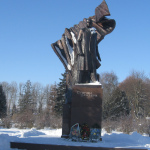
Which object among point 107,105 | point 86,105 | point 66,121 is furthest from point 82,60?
point 107,105

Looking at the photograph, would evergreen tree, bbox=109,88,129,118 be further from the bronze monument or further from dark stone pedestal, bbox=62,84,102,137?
dark stone pedestal, bbox=62,84,102,137

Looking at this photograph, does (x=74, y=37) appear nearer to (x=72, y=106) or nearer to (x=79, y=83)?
(x=79, y=83)

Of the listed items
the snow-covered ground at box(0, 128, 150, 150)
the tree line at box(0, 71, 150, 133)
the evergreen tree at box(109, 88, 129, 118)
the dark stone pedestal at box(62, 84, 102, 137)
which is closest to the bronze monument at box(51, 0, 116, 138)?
the dark stone pedestal at box(62, 84, 102, 137)

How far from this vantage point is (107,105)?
96.0 ft

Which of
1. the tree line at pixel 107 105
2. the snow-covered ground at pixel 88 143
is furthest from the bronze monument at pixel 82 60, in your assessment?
the tree line at pixel 107 105

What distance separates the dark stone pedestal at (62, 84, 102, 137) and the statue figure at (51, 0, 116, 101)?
613mm

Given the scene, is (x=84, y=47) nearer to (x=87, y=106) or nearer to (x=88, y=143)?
(x=87, y=106)

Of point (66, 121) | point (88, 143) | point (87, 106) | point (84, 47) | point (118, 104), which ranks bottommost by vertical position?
point (88, 143)

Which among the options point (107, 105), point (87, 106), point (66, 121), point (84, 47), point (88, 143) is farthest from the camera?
point (107, 105)

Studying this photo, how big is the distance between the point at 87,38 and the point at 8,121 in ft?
50.7

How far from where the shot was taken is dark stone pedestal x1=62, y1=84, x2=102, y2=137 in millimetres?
9047

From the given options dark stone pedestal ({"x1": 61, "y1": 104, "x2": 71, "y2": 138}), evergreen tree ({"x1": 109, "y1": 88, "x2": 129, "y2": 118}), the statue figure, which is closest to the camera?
dark stone pedestal ({"x1": 61, "y1": 104, "x2": 71, "y2": 138})

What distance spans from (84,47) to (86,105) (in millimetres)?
2594

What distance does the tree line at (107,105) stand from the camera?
66.7 feet
